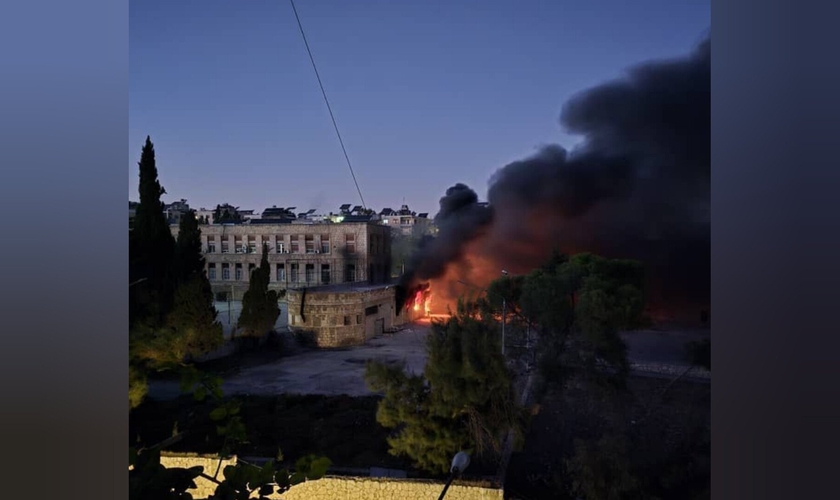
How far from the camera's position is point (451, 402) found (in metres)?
5.55

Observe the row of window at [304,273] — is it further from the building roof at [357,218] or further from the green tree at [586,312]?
the green tree at [586,312]

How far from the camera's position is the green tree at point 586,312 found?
6293 mm

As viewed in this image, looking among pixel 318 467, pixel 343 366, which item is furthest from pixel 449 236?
pixel 318 467

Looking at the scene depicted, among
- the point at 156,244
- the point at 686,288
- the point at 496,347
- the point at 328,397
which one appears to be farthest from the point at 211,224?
the point at 686,288

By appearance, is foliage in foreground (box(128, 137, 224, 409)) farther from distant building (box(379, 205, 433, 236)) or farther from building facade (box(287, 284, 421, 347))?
distant building (box(379, 205, 433, 236))

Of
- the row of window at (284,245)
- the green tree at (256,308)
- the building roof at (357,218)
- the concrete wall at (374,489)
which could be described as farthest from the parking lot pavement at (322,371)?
the building roof at (357,218)

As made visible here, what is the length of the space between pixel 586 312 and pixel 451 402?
2.26m

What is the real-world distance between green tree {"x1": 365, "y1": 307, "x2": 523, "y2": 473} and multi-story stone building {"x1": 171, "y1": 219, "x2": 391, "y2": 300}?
907 cm

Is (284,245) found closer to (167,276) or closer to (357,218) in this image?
(357,218)

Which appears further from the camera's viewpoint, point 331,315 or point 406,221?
point 406,221

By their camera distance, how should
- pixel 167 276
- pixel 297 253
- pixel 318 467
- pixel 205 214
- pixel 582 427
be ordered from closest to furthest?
pixel 318 467, pixel 582 427, pixel 167 276, pixel 297 253, pixel 205 214

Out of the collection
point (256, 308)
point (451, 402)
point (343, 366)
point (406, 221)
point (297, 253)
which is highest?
point (406, 221)

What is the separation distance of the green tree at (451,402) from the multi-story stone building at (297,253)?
9.07 m

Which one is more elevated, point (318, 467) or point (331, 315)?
point (318, 467)
